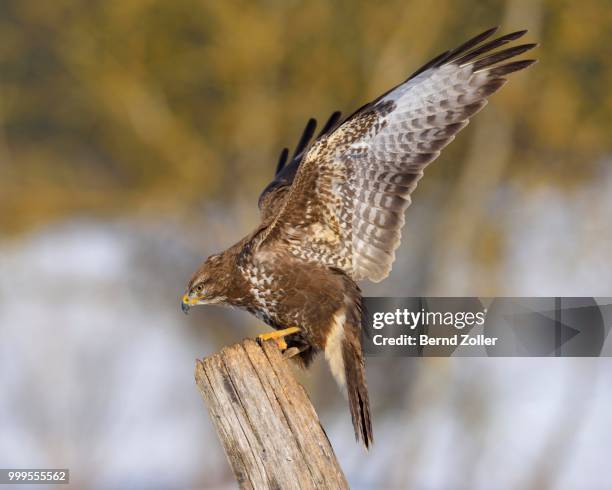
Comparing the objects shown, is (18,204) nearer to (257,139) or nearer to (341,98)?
(257,139)

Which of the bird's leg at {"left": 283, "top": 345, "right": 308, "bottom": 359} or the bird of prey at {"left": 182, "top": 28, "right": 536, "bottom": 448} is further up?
the bird of prey at {"left": 182, "top": 28, "right": 536, "bottom": 448}

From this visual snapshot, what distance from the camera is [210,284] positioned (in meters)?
3.56

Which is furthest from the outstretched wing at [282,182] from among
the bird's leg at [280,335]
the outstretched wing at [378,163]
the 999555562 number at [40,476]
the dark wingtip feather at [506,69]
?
the 999555562 number at [40,476]

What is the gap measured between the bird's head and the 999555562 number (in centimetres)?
422

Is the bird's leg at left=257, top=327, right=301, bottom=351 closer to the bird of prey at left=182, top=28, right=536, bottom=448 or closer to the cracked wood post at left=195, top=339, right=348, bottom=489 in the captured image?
the bird of prey at left=182, top=28, right=536, bottom=448

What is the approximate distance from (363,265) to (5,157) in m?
5.47

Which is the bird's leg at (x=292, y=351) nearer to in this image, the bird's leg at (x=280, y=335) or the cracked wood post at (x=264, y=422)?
the bird's leg at (x=280, y=335)

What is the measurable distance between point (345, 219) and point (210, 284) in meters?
0.59

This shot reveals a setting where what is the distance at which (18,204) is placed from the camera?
823 centimetres

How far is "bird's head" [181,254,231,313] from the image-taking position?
356 centimetres

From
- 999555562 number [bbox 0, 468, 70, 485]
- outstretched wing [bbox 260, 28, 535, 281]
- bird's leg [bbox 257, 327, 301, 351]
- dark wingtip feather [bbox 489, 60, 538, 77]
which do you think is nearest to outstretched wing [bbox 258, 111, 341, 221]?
outstretched wing [bbox 260, 28, 535, 281]

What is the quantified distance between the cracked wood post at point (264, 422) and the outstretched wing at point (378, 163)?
87 centimetres

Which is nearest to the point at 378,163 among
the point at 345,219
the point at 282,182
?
the point at 345,219

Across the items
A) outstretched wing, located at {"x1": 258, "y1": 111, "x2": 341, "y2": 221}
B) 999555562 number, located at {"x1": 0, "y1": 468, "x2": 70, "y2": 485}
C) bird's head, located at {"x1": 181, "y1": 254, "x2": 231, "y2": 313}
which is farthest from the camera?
999555562 number, located at {"x1": 0, "y1": 468, "x2": 70, "y2": 485}
